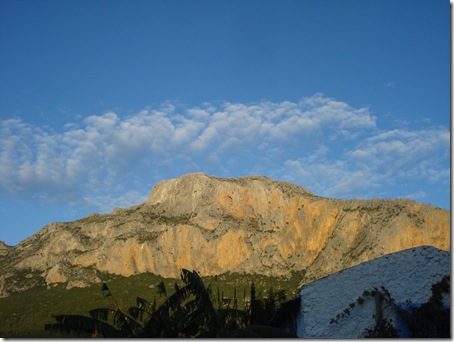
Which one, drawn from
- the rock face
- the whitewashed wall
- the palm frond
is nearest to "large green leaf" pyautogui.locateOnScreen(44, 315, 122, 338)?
the palm frond

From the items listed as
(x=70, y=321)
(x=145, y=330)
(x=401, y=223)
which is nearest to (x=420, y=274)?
(x=145, y=330)

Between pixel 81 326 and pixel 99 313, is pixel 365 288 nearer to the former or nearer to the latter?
pixel 99 313

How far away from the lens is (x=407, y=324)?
12.5 m

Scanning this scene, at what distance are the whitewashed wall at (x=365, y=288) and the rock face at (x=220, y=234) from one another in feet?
220

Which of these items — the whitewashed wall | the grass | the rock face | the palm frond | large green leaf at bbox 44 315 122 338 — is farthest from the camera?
the rock face

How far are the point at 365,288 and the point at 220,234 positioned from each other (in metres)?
88.1

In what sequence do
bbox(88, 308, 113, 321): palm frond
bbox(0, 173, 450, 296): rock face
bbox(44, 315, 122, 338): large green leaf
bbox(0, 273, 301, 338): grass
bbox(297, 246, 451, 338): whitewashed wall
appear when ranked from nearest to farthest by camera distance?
1. bbox(44, 315, 122, 338): large green leaf
2. bbox(88, 308, 113, 321): palm frond
3. bbox(297, 246, 451, 338): whitewashed wall
4. bbox(0, 273, 301, 338): grass
5. bbox(0, 173, 450, 296): rock face

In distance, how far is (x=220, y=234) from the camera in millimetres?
101688

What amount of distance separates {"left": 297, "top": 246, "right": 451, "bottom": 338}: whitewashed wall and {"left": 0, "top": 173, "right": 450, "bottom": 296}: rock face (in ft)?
220

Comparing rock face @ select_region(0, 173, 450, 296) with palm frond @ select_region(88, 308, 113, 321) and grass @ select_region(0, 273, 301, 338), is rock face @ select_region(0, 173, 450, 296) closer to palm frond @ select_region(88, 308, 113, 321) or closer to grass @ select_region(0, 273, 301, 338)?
grass @ select_region(0, 273, 301, 338)

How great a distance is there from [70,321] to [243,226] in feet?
302

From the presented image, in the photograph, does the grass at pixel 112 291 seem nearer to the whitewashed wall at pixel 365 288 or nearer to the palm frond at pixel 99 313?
the whitewashed wall at pixel 365 288

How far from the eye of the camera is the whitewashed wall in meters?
13.6

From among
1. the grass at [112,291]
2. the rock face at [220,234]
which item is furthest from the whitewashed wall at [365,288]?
the rock face at [220,234]
